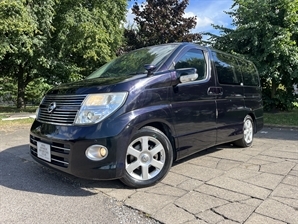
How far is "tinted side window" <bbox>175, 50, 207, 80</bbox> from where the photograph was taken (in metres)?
3.48

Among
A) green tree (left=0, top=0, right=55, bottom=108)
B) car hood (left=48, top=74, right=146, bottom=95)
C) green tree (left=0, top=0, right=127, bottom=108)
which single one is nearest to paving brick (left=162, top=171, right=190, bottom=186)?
car hood (left=48, top=74, right=146, bottom=95)

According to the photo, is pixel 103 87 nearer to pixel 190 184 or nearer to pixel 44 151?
pixel 44 151

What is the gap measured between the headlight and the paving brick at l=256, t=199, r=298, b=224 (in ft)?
5.59

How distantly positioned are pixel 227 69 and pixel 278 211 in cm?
256

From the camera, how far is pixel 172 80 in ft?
10.5

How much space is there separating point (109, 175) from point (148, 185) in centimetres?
53

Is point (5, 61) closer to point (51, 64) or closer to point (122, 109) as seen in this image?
point (51, 64)

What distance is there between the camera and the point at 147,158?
9.71 ft

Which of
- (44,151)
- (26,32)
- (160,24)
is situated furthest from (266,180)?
(160,24)

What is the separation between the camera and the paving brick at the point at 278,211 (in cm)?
228

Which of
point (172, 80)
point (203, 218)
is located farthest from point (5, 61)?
point (203, 218)

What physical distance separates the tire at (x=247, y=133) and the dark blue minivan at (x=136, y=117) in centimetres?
85

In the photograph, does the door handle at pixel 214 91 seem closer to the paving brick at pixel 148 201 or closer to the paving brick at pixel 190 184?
the paving brick at pixel 190 184

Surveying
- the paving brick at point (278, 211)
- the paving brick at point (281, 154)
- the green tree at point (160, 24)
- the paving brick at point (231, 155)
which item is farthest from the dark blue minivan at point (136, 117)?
the green tree at point (160, 24)
